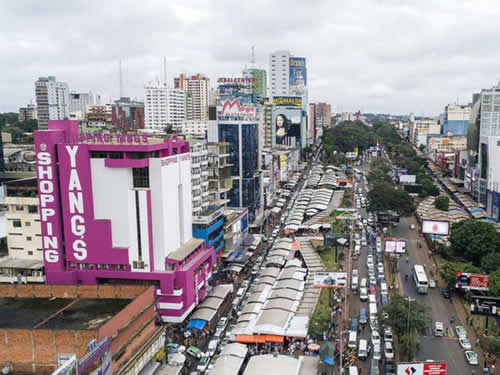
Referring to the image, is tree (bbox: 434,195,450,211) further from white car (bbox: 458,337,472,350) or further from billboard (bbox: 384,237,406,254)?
white car (bbox: 458,337,472,350)

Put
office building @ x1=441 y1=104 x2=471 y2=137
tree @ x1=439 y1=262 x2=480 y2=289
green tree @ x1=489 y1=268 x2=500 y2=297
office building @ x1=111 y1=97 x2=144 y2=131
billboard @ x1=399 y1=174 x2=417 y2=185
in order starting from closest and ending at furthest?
green tree @ x1=489 y1=268 x2=500 y2=297 → tree @ x1=439 y1=262 x2=480 y2=289 → office building @ x1=111 y1=97 x2=144 y2=131 → billboard @ x1=399 y1=174 x2=417 y2=185 → office building @ x1=441 y1=104 x2=471 y2=137

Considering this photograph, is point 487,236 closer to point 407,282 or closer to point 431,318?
point 407,282

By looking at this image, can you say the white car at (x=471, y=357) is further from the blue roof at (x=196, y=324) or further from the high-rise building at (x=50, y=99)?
the high-rise building at (x=50, y=99)

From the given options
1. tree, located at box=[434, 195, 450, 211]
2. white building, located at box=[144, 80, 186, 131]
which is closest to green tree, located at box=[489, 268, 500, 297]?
tree, located at box=[434, 195, 450, 211]

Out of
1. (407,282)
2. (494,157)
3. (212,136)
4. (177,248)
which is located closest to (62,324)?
(177,248)

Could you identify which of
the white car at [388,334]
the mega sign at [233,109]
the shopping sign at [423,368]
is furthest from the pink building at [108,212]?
the mega sign at [233,109]
